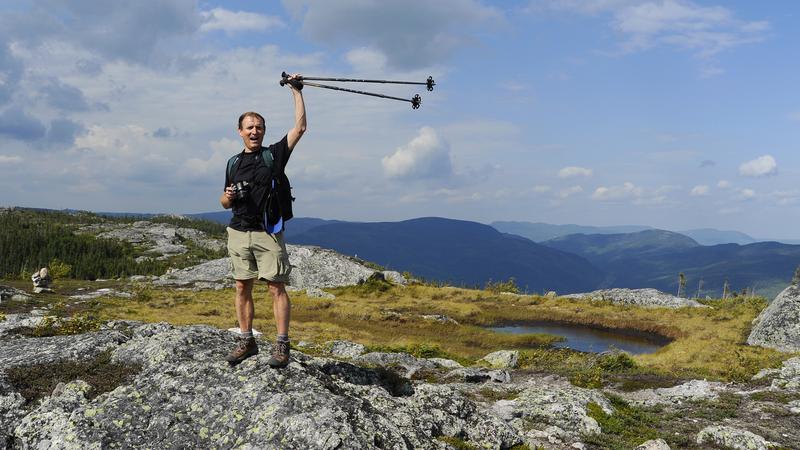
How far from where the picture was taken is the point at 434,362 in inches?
980

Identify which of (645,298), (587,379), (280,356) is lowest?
(645,298)

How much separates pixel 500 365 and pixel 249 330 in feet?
72.6

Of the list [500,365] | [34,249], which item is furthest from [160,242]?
[500,365]

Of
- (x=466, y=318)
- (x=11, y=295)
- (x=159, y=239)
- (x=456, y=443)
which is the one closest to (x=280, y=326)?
(x=456, y=443)

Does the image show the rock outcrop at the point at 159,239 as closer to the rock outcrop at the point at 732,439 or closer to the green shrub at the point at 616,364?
the green shrub at the point at 616,364

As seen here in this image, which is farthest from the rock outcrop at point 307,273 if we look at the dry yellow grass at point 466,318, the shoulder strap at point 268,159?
the shoulder strap at point 268,159

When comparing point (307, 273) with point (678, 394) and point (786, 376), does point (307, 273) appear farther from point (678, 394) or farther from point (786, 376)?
point (786, 376)

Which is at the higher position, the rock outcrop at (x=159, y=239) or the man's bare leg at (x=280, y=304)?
the man's bare leg at (x=280, y=304)

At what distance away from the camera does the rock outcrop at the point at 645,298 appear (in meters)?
70.1

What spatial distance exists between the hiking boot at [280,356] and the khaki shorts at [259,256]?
Answer: 1.19 m

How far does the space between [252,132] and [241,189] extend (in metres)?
1.22

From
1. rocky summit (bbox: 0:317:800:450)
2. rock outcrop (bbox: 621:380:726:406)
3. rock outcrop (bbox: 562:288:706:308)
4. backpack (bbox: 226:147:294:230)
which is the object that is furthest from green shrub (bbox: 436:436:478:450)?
rock outcrop (bbox: 562:288:706:308)

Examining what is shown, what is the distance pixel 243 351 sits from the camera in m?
9.24

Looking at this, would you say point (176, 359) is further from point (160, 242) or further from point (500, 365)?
point (160, 242)
